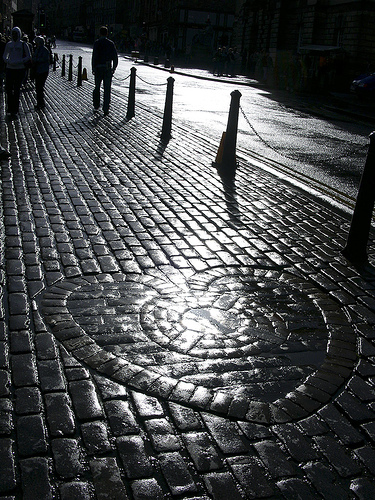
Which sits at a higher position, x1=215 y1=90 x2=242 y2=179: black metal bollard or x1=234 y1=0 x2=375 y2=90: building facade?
x1=234 y1=0 x2=375 y2=90: building facade

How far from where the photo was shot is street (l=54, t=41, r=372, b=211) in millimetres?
9023

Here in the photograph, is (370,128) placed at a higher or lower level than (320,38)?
lower

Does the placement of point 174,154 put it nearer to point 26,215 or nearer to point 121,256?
point 26,215

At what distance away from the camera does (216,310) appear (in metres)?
3.93

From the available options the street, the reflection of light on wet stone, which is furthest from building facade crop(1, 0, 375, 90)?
the reflection of light on wet stone

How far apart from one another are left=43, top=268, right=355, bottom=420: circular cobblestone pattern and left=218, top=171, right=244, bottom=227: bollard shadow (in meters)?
1.61

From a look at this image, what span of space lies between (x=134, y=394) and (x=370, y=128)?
15939 millimetres

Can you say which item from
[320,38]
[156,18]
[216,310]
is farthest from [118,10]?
[216,310]

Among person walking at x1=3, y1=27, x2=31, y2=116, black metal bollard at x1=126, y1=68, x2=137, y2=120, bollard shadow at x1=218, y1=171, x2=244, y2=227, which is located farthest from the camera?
black metal bollard at x1=126, y1=68, x2=137, y2=120

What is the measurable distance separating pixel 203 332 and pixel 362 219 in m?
2.41

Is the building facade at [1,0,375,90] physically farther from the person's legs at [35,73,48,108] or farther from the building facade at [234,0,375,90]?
the person's legs at [35,73,48,108]

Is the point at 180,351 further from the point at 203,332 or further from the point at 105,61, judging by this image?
the point at 105,61

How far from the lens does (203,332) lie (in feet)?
11.9

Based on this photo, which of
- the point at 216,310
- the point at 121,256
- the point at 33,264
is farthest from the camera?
the point at 121,256
